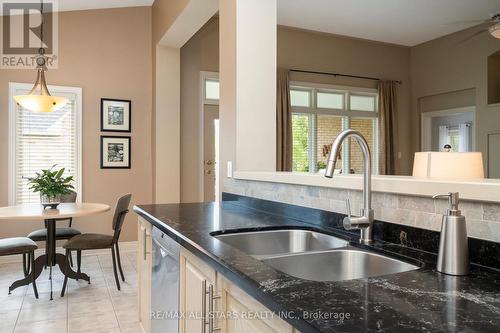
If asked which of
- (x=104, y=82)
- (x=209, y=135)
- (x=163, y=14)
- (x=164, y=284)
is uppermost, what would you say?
(x=163, y=14)

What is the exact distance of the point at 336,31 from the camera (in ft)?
22.0

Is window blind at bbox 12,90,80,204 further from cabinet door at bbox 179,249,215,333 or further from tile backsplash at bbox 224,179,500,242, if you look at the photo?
cabinet door at bbox 179,249,215,333

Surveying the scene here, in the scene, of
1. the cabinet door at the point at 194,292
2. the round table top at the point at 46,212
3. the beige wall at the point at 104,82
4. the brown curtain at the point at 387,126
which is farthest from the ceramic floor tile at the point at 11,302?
the brown curtain at the point at 387,126

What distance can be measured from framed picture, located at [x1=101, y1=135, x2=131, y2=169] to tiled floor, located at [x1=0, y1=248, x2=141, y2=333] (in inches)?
60.9

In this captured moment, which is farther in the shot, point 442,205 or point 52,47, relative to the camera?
point 52,47

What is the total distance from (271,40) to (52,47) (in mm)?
3529

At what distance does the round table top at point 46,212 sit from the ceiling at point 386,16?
12.4 ft

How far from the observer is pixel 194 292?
148cm

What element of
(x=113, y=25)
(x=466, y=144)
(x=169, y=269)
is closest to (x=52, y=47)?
(x=113, y=25)

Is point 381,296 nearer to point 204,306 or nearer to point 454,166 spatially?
point 204,306

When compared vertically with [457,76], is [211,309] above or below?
below

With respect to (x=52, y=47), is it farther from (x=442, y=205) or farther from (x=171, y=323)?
(x=442, y=205)

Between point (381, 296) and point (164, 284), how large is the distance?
130 centimetres

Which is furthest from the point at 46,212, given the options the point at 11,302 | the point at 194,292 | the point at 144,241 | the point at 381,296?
the point at 381,296
